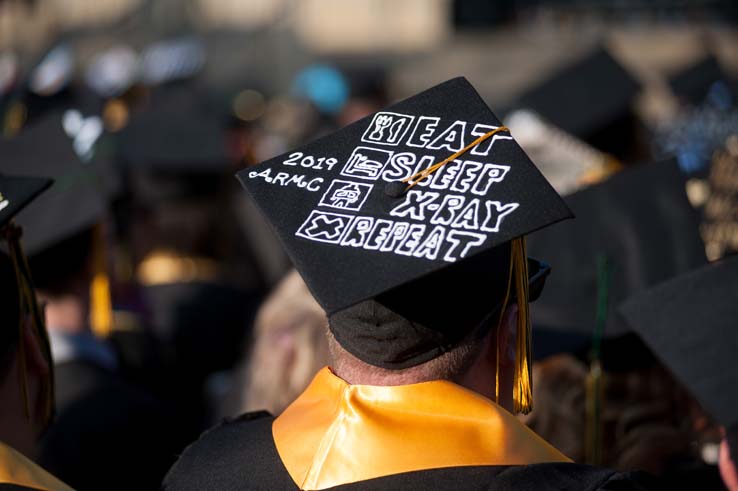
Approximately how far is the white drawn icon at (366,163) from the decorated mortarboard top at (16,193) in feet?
2.19

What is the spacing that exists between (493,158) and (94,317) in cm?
200

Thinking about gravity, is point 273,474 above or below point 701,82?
above

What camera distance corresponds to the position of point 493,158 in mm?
2029

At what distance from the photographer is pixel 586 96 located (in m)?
4.46

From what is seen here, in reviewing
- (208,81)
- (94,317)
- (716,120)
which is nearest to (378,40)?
(208,81)

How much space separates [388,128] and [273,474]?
0.68 metres

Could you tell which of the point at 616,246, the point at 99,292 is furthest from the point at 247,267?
the point at 616,246

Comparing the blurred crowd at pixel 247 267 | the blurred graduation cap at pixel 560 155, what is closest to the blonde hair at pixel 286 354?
the blurred crowd at pixel 247 267

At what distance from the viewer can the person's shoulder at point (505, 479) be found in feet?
5.80

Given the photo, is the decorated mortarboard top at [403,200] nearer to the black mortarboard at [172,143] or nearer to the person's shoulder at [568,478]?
the person's shoulder at [568,478]

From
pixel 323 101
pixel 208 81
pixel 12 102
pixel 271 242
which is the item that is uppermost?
pixel 12 102

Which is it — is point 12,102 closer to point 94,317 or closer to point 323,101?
point 94,317

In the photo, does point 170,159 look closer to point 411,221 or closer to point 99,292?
point 99,292

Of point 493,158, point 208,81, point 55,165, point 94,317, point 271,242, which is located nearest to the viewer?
point 493,158
